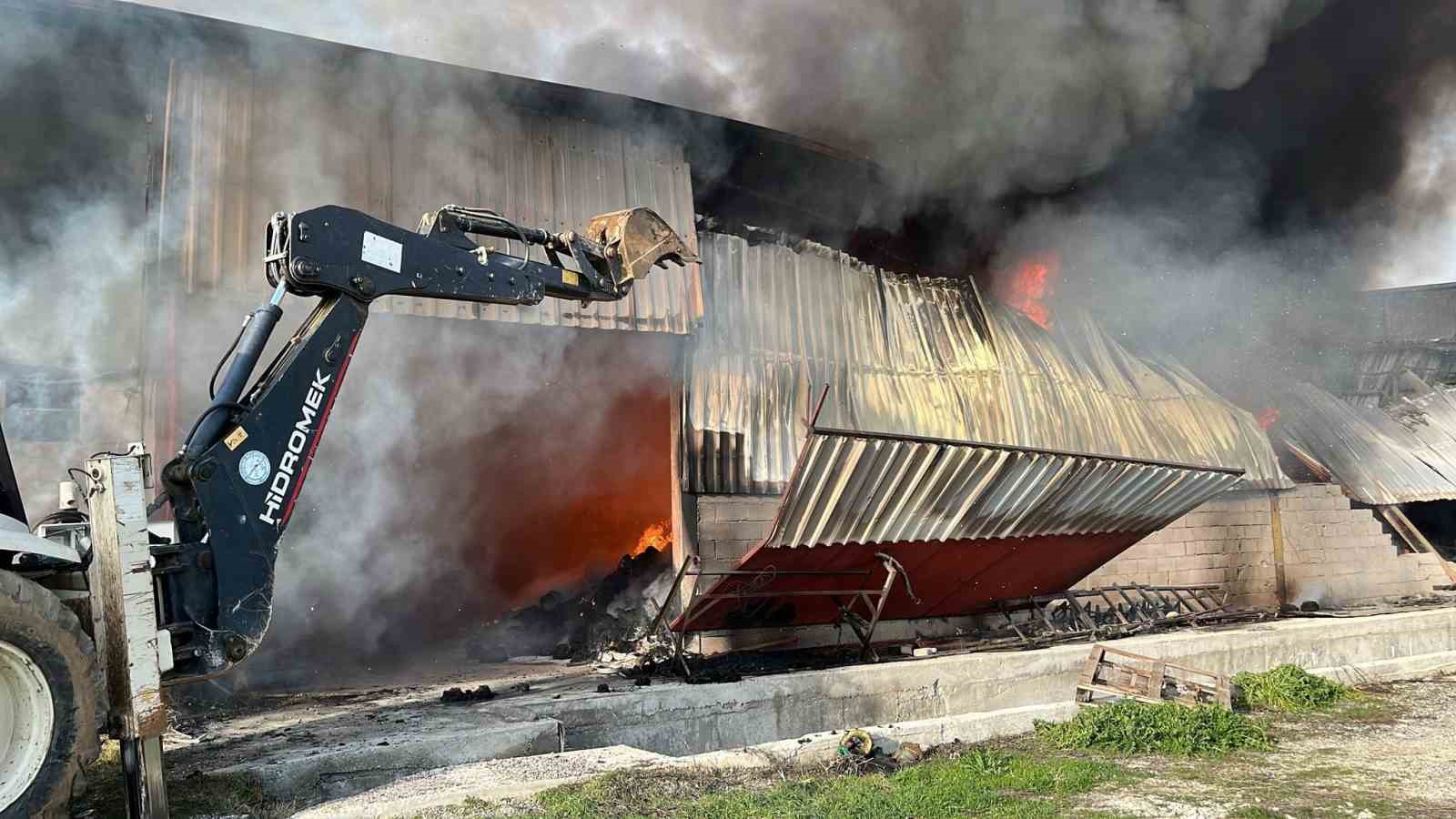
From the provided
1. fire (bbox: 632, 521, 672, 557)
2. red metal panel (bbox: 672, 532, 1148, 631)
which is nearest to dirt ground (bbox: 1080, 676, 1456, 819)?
red metal panel (bbox: 672, 532, 1148, 631)

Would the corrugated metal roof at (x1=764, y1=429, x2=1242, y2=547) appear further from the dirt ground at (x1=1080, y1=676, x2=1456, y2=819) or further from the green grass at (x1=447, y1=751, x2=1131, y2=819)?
the dirt ground at (x1=1080, y1=676, x2=1456, y2=819)

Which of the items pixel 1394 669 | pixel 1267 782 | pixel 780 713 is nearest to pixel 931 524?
pixel 780 713

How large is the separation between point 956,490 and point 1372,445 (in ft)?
35.8

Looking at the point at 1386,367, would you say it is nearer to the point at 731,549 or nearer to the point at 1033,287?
the point at 1033,287

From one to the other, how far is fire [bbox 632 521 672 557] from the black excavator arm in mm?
6908

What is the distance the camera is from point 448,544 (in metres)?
11.5

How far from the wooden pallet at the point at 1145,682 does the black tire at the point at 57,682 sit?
677 centimetres

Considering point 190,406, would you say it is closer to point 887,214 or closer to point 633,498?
point 633,498

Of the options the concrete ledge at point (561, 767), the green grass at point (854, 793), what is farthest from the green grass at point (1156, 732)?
the concrete ledge at point (561, 767)

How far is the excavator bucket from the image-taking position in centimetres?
616

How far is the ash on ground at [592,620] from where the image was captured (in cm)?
1036

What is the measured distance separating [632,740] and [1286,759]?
4.56 m

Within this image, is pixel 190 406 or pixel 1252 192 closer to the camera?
pixel 190 406

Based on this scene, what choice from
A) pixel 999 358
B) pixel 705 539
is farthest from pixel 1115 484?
pixel 705 539
